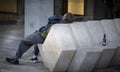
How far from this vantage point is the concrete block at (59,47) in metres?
9.48

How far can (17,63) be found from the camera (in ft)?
36.0

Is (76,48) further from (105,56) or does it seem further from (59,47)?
(105,56)

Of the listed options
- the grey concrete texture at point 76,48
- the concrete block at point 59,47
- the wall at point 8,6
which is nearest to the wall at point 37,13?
the grey concrete texture at point 76,48

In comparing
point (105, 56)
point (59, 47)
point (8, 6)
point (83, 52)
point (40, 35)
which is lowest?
point (8, 6)

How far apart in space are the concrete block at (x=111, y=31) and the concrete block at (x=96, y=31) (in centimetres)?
20

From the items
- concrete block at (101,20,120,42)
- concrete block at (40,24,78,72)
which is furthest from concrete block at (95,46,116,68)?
concrete block at (40,24,78,72)

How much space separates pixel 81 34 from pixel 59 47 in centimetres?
90

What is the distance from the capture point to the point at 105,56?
10391 mm

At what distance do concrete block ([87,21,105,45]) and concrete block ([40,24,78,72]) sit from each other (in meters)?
0.80

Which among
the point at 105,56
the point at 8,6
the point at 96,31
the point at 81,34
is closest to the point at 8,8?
the point at 8,6

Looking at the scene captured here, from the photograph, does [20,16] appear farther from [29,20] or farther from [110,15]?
[29,20]

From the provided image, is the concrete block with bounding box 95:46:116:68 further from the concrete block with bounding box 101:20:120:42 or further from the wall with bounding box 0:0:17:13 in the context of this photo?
the wall with bounding box 0:0:17:13

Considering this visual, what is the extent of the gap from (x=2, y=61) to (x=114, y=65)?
321cm

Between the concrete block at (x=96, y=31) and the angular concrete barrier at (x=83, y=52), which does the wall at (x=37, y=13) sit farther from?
the angular concrete barrier at (x=83, y=52)
